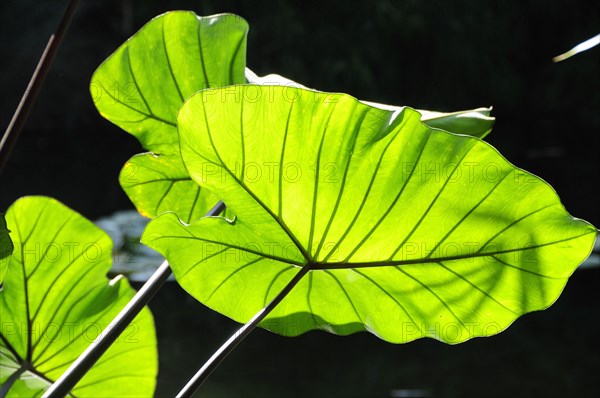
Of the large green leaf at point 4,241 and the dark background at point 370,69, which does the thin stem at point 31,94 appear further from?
the dark background at point 370,69

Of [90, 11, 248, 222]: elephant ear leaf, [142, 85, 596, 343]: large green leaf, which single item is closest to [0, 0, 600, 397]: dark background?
[90, 11, 248, 222]: elephant ear leaf

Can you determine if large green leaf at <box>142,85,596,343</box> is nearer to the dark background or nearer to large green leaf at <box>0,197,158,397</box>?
large green leaf at <box>0,197,158,397</box>

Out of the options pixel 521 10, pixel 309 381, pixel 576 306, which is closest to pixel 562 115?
pixel 521 10

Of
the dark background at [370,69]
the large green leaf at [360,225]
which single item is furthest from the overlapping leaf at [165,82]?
the dark background at [370,69]

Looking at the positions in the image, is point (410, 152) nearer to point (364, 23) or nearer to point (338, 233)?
point (338, 233)

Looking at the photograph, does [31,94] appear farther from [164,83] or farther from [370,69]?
[370,69]

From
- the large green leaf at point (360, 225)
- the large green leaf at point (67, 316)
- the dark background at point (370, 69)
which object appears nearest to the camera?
the large green leaf at point (360, 225)
